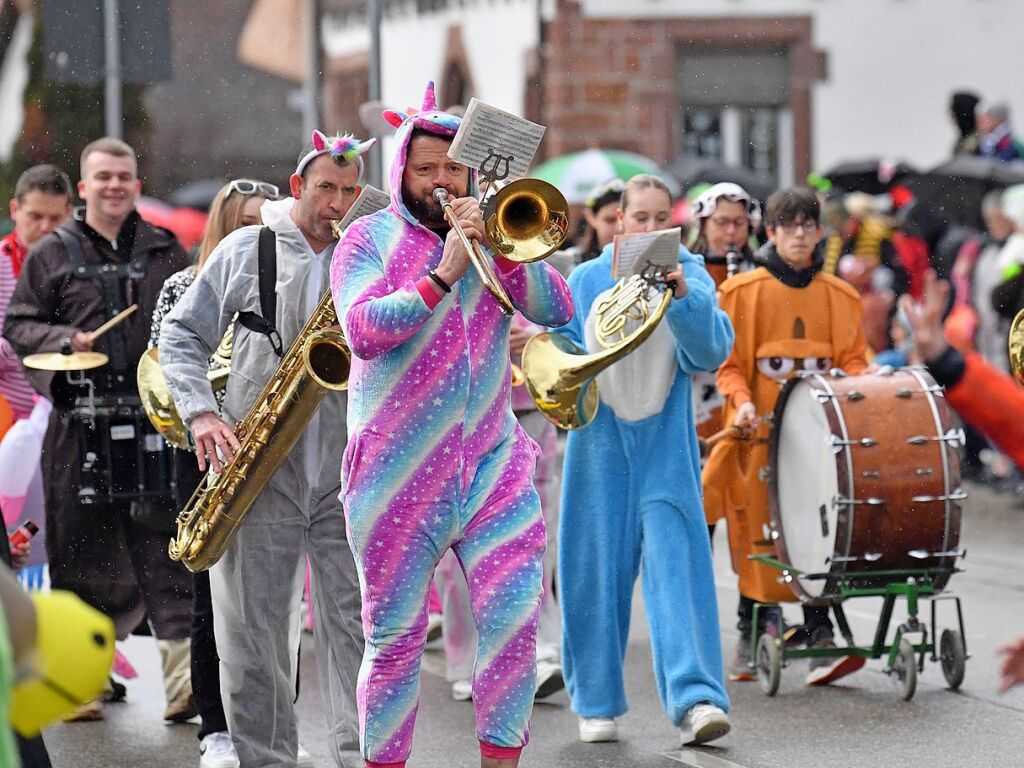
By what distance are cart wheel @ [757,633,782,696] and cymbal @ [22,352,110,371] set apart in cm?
263

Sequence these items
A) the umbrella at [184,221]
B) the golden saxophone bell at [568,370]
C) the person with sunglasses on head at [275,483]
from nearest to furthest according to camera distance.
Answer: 1. the person with sunglasses on head at [275,483]
2. the golden saxophone bell at [568,370]
3. the umbrella at [184,221]

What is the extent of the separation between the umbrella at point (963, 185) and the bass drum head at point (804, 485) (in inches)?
342

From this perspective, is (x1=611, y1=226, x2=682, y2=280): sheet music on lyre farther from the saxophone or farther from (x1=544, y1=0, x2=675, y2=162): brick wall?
(x1=544, y1=0, x2=675, y2=162): brick wall

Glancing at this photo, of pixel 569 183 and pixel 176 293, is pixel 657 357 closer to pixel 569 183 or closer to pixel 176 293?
pixel 176 293

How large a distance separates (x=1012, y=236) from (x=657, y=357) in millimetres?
7449

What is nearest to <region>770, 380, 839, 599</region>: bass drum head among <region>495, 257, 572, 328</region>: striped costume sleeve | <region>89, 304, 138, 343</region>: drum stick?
<region>495, 257, 572, 328</region>: striped costume sleeve

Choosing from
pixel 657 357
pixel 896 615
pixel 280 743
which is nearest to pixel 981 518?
pixel 896 615

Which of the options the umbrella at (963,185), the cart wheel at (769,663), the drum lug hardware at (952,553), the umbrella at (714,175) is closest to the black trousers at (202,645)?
the cart wheel at (769,663)

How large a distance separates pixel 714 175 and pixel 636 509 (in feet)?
44.9

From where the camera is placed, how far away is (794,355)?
8.21 meters

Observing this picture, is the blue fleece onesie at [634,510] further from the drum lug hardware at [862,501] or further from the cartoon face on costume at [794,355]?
the cartoon face on costume at [794,355]

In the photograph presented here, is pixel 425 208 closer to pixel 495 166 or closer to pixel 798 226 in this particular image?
pixel 495 166

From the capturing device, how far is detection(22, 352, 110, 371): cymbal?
7410mm

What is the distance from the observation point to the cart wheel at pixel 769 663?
7.90m
